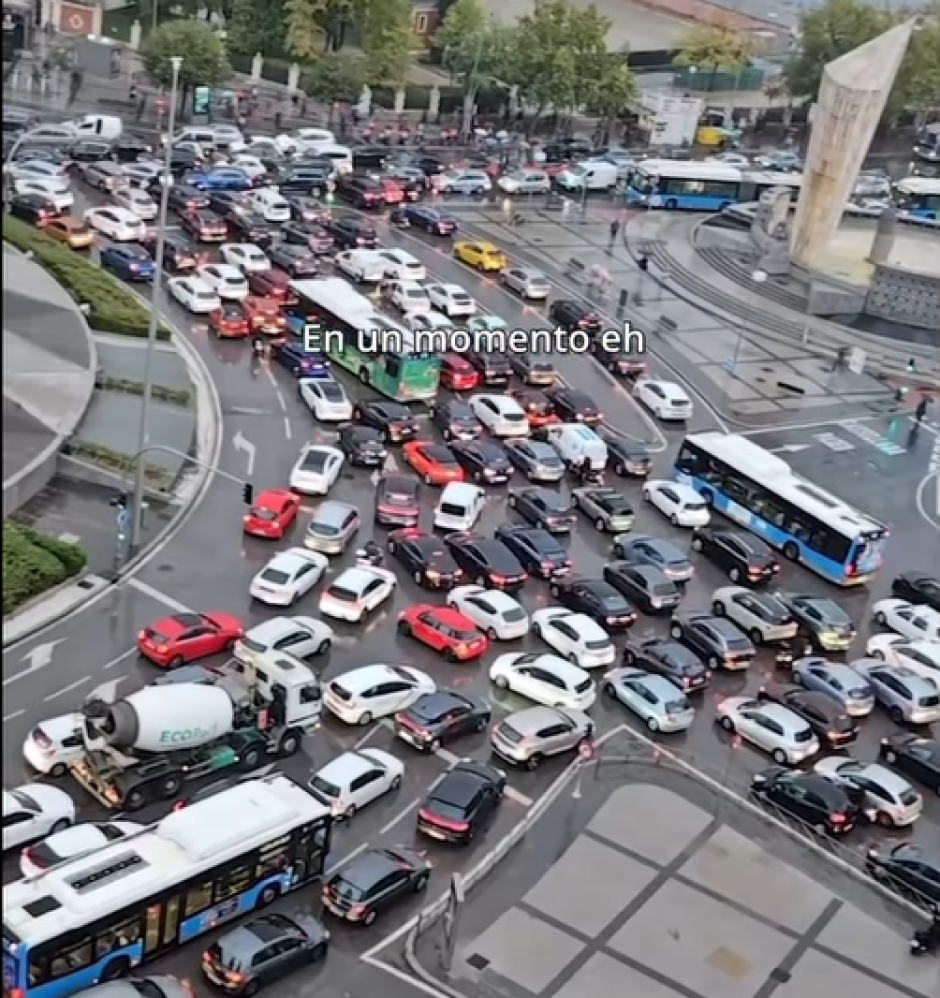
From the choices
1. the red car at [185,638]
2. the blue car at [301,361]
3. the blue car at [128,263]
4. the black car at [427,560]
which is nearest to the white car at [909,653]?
the black car at [427,560]

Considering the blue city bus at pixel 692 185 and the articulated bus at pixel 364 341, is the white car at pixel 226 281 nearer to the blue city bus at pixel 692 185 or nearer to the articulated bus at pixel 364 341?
the articulated bus at pixel 364 341

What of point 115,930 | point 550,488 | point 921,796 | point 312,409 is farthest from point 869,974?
point 312,409

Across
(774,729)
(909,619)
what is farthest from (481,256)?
(774,729)

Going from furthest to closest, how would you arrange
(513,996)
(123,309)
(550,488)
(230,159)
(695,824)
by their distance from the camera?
1. (230,159)
2. (123,309)
3. (550,488)
4. (695,824)
5. (513,996)

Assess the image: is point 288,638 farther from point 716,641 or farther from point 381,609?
point 716,641

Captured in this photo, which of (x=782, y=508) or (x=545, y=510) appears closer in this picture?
(x=545, y=510)

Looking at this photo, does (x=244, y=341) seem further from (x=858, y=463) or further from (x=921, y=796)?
(x=921, y=796)

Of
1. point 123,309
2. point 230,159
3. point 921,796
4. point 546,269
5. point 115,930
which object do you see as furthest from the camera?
point 230,159
